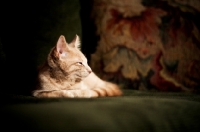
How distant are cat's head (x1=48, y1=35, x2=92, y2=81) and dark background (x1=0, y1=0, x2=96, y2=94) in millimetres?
190

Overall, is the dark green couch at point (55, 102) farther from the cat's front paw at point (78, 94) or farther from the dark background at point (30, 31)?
the cat's front paw at point (78, 94)

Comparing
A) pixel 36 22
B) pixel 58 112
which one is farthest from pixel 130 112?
pixel 36 22

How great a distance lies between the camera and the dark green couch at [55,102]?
53 centimetres

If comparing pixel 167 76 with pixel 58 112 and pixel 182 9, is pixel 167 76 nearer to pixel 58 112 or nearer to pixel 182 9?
pixel 182 9

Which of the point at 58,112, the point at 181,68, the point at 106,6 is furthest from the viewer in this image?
the point at 106,6

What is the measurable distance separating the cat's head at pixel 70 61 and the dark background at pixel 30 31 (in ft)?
0.62

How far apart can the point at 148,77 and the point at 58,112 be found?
752mm

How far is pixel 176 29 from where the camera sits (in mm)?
1271

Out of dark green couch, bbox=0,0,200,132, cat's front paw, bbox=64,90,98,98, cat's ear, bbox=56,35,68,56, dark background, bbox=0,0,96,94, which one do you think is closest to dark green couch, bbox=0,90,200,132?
dark green couch, bbox=0,0,200,132

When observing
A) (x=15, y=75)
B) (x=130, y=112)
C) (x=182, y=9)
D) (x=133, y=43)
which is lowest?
(x=130, y=112)

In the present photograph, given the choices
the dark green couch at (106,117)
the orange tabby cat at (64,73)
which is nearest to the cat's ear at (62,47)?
the orange tabby cat at (64,73)

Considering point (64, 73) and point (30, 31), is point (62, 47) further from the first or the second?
point (30, 31)

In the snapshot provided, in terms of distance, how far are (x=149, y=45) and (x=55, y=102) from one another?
70cm

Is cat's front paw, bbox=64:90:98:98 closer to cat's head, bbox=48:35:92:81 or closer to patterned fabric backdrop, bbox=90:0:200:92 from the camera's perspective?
cat's head, bbox=48:35:92:81
